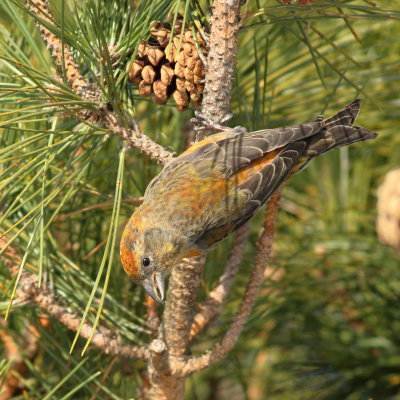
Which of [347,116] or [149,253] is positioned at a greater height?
[347,116]

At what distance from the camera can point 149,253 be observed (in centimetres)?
243

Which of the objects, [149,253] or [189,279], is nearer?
[189,279]

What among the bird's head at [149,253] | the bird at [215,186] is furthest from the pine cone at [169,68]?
the bird's head at [149,253]

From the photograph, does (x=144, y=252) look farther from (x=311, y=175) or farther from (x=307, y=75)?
(x=311, y=175)

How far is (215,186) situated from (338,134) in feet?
1.97

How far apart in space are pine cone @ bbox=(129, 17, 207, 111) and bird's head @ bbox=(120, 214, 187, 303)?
50cm

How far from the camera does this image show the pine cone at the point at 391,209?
2311mm

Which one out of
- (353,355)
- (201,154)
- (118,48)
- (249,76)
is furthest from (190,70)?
(353,355)

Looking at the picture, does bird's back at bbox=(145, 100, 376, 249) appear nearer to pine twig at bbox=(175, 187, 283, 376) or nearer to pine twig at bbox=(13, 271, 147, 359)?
pine twig at bbox=(175, 187, 283, 376)

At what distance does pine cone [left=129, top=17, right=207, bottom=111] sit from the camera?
2039 mm

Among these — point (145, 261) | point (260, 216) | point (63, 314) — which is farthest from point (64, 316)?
point (260, 216)

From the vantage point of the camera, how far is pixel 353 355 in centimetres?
302

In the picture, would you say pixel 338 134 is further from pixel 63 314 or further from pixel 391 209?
pixel 63 314

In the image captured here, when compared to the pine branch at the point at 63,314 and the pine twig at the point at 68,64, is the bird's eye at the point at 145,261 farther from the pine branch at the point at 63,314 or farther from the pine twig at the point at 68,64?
the pine twig at the point at 68,64
